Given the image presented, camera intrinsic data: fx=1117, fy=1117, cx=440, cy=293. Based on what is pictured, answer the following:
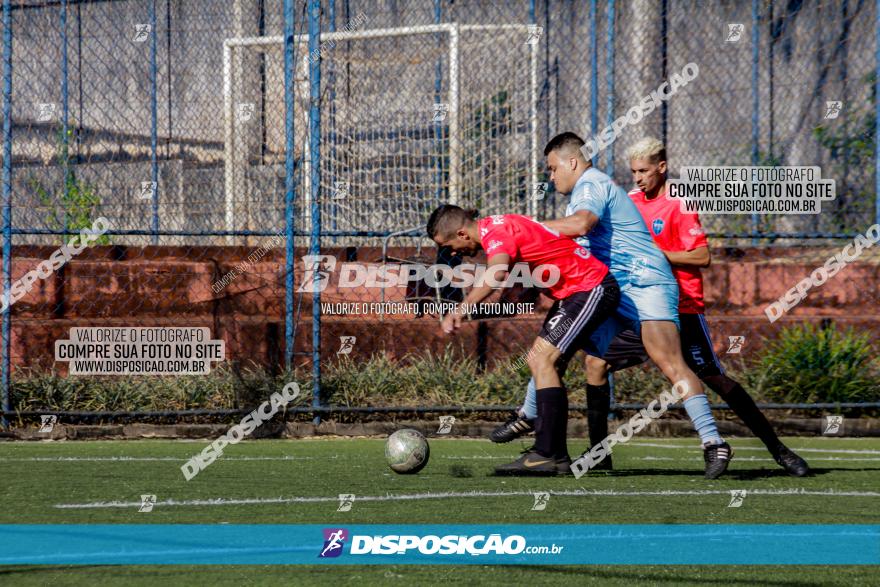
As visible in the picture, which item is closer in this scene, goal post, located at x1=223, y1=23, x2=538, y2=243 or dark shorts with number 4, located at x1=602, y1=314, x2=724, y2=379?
dark shorts with number 4, located at x1=602, y1=314, x2=724, y2=379

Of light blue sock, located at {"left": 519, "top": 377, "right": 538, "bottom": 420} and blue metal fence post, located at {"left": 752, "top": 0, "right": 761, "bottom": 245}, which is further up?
blue metal fence post, located at {"left": 752, "top": 0, "right": 761, "bottom": 245}

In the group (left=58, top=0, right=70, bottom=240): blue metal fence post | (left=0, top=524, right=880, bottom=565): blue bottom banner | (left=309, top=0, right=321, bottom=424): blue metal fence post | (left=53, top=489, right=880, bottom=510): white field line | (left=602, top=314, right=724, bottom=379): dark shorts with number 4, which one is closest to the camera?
(left=0, top=524, right=880, bottom=565): blue bottom banner

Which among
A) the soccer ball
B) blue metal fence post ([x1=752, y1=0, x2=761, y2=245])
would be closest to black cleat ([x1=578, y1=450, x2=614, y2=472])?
the soccer ball

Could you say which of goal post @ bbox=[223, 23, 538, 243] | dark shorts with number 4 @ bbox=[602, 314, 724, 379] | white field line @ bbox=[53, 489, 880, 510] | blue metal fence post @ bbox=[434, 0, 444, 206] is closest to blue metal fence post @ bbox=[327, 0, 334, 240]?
goal post @ bbox=[223, 23, 538, 243]

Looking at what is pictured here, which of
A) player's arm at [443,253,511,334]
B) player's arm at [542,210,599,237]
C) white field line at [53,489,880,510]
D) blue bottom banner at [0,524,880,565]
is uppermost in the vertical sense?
player's arm at [542,210,599,237]

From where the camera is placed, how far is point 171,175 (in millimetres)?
14078

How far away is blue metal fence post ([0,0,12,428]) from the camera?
10461mm

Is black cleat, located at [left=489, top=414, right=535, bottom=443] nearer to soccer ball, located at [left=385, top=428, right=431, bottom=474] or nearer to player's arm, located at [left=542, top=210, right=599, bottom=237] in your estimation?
soccer ball, located at [left=385, top=428, right=431, bottom=474]

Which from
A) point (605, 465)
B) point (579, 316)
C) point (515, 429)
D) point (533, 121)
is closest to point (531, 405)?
point (515, 429)

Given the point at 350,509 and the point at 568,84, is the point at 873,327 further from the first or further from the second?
the point at 350,509

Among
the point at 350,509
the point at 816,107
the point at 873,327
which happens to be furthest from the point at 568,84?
the point at 350,509

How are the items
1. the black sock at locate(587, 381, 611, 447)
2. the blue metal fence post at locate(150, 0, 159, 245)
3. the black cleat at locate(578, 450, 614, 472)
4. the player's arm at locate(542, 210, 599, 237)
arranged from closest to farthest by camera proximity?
the player's arm at locate(542, 210, 599, 237)
the black cleat at locate(578, 450, 614, 472)
the black sock at locate(587, 381, 611, 447)
the blue metal fence post at locate(150, 0, 159, 245)

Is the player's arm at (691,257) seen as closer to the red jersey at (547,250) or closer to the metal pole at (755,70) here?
the red jersey at (547,250)

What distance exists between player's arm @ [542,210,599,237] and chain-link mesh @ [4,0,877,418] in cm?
458
